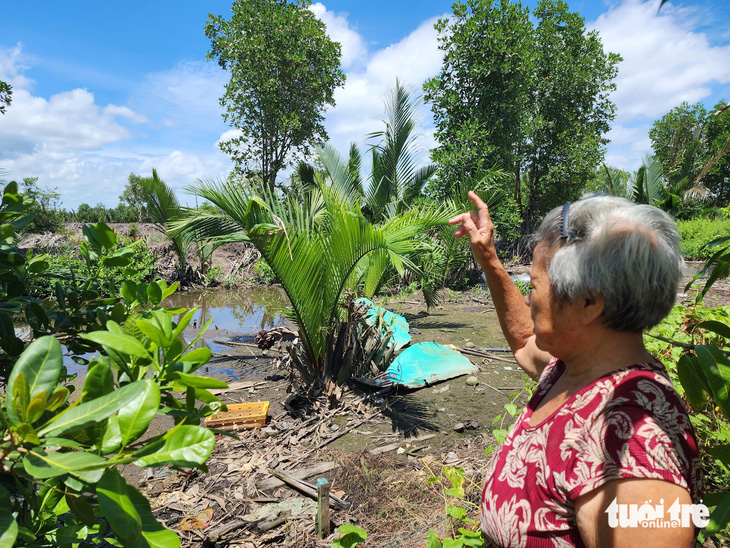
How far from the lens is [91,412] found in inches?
22.8

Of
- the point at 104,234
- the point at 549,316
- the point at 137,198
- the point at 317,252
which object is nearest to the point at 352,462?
the point at 317,252

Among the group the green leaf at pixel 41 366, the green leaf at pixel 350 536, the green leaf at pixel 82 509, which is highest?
the green leaf at pixel 41 366

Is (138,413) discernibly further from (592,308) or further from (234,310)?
(234,310)

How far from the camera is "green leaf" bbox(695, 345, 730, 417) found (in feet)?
2.58

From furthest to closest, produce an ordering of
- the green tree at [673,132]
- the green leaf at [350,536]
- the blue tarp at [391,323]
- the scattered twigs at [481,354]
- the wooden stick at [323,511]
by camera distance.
Answer: the green tree at [673,132]
the scattered twigs at [481,354]
the blue tarp at [391,323]
the wooden stick at [323,511]
the green leaf at [350,536]

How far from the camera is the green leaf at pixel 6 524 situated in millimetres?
590

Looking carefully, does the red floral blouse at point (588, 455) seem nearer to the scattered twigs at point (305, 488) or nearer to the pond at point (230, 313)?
the scattered twigs at point (305, 488)

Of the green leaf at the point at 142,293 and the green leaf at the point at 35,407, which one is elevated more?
the green leaf at the point at 142,293

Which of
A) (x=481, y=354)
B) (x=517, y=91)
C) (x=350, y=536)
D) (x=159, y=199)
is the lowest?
(x=481, y=354)

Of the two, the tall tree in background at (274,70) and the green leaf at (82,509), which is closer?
the green leaf at (82,509)

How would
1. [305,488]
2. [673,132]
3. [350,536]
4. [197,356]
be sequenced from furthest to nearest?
[673,132], [305,488], [350,536], [197,356]

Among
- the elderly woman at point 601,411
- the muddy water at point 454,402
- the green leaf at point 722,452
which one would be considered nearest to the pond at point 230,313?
the muddy water at point 454,402

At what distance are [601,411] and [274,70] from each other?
14.7 m

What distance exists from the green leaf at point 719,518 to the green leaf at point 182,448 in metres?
0.78
